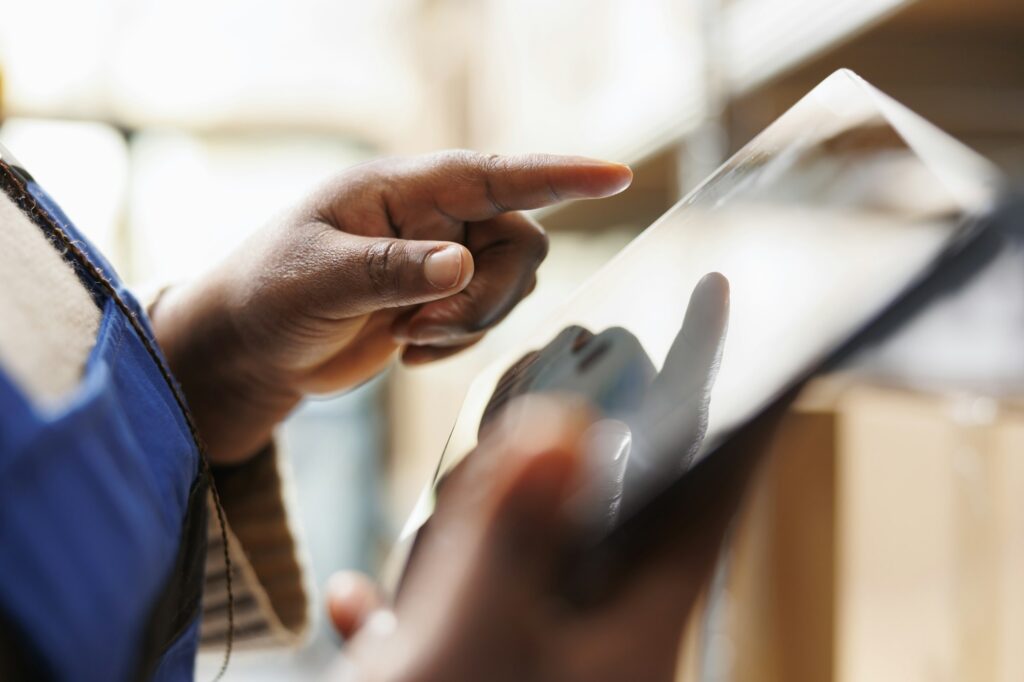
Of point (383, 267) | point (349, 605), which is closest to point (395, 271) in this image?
point (383, 267)

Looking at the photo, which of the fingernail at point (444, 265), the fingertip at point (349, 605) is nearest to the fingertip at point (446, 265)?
the fingernail at point (444, 265)

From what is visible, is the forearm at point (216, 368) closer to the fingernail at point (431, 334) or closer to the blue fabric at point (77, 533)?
the fingernail at point (431, 334)

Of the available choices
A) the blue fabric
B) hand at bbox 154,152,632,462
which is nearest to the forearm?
hand at bbox 154,152,632,462

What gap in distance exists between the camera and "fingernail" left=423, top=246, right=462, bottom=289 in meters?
0.41

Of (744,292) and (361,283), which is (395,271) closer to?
(361,283)

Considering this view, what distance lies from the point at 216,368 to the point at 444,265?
0.20m

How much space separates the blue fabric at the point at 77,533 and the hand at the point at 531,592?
73mm

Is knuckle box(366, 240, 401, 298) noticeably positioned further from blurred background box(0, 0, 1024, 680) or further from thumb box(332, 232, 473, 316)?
blurred background box(0, 0, 1024, 680)

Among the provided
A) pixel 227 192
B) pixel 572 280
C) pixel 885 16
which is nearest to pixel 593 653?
pixel 885 16

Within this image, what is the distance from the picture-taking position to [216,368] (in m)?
0.54

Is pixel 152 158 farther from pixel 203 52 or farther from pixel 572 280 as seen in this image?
pixel 572 280

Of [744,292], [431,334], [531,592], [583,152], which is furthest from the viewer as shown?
[583,152]

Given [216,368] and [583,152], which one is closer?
[216,368]

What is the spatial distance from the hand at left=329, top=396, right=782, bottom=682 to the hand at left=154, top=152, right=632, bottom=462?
0.67 ft
